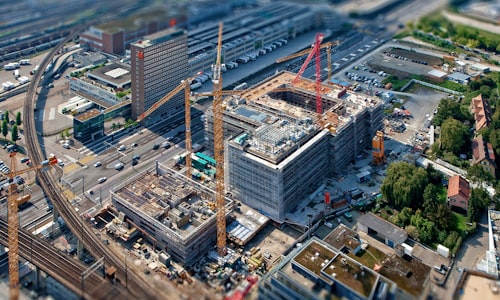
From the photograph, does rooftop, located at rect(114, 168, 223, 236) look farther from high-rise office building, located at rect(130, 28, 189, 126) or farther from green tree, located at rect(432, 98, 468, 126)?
green tree, located at rect(432, 98, 468, 126)

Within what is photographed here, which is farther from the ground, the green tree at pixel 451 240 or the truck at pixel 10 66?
the truck at pixel 10 66

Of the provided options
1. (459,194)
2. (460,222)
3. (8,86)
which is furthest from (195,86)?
(460,222)

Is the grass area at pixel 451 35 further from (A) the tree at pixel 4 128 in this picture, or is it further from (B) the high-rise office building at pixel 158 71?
(A) the tree at pixel 4 128

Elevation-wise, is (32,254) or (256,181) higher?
(256,181)

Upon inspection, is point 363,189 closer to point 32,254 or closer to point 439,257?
point 439,257

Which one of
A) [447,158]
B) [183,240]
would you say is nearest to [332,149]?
[447,158]

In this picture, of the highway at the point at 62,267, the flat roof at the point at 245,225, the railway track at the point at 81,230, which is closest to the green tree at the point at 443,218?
the flat roof at the point at 245,225
